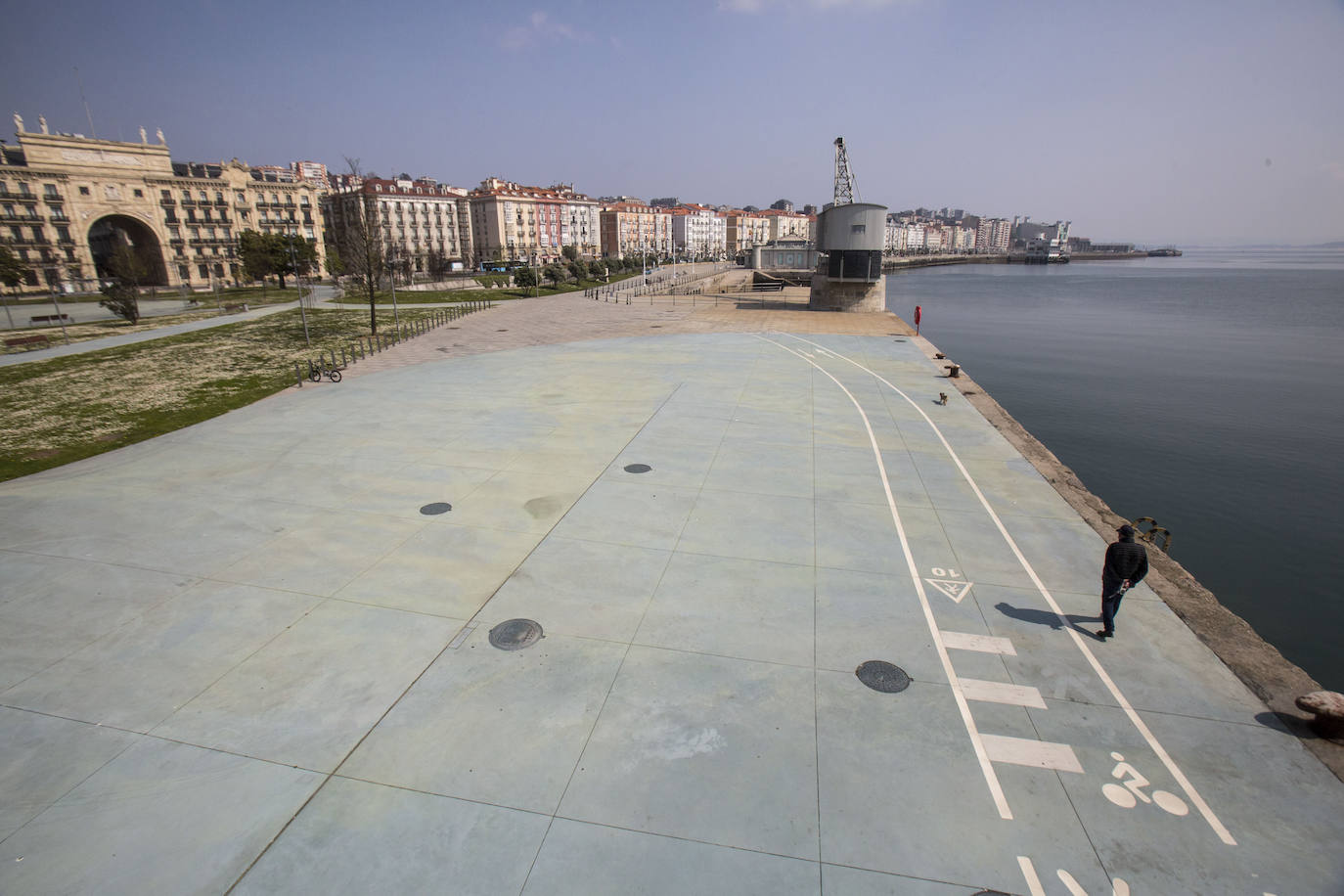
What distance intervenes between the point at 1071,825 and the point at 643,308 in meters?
50.5

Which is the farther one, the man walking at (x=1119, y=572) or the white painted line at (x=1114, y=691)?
the man walking at (x=1119, y=572)

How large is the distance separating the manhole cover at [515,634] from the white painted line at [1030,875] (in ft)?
18.6

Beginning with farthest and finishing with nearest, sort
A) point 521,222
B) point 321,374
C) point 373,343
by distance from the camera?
point 521,222, point 373,343, point 321,374

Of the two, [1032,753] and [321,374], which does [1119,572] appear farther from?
[321,374]

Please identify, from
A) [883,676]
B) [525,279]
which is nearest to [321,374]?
[883,676]

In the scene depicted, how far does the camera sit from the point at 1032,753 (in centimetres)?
652

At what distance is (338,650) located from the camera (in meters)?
7.98

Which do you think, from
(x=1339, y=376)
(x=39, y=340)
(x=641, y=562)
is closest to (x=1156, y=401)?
(x=1339, y=376)

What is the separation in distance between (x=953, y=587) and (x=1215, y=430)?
26597mm

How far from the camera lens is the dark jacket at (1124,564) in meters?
8.14

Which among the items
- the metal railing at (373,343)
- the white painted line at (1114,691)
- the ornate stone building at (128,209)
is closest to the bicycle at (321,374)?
the metal railing at (373,343)

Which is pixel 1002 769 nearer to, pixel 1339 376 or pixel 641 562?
pixel 641 562

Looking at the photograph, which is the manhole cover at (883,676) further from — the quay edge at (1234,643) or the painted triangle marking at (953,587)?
the quay edge at (1234,643)

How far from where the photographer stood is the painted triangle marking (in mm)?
9453
